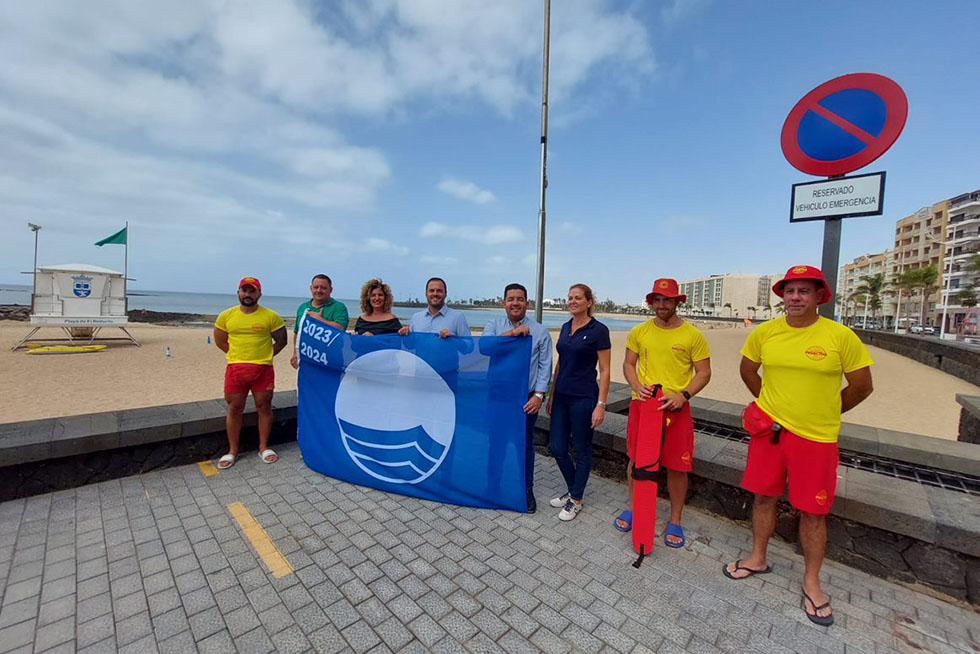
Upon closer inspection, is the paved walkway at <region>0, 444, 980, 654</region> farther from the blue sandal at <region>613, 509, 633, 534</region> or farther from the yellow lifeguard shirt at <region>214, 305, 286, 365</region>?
the yellow lifeguard shirt at <region>214, 305, 286, 365</region>

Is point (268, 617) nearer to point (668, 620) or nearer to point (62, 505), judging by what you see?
point (668, 620)

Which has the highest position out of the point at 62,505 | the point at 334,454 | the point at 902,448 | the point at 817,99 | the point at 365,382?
the point at 817,99

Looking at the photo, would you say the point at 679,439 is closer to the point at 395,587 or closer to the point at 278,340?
the point at 395,587

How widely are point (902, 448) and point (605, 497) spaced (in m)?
2.82

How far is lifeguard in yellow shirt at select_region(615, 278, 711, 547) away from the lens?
2.88m

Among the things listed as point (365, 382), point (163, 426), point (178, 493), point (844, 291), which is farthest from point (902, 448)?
point (844, 291)

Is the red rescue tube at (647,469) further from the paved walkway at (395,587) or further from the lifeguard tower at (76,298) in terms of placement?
the lifeguard tower at (76,298)

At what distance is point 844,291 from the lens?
94.4 metres

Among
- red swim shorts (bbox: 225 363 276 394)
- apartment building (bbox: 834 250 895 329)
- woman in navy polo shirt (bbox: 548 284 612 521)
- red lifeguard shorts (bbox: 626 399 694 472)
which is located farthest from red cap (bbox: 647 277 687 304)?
apartment building (bbox: 834 250 895 329)

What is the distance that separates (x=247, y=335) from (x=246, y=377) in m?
0.41

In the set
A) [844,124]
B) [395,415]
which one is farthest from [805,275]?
[395,415]

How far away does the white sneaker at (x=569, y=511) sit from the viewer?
10.6 ft

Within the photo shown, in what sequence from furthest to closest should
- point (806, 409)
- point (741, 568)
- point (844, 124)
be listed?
point (844, 124), point (741, 568), point (806, 409)

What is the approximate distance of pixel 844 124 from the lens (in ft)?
10.1
